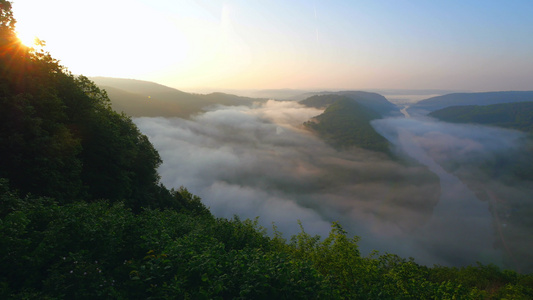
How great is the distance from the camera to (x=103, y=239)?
9.12 metres

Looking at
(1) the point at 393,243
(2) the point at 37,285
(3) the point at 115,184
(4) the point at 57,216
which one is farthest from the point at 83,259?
(1) the point at 393,243

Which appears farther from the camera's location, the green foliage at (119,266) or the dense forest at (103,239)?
the dense forest at (103,239)

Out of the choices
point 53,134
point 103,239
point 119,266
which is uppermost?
point 53,134

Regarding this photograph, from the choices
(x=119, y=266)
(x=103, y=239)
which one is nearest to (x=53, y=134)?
(x=103, y=239)

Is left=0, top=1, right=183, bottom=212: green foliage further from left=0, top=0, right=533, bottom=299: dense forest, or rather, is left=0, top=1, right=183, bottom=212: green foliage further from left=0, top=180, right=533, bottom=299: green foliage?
left=0, top=180, right=533, bottom=299: green foliage

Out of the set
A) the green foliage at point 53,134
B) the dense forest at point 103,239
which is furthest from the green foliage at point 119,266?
the green foliage at point 53,134

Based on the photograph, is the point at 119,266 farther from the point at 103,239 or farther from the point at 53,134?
the point at 53,134

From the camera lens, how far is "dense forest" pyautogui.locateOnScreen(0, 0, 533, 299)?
24.3 ft

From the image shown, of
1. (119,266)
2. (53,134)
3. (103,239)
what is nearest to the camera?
(119,266)

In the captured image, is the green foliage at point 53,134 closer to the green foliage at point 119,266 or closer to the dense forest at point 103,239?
the dense forest at point 103,239

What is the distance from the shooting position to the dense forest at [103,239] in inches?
292

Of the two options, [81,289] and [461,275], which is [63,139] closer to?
[81,289]

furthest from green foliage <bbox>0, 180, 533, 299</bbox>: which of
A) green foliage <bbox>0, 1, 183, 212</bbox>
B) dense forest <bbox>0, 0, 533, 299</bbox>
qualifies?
green foliage <bbox>0, 1, 183, 212</bbox>

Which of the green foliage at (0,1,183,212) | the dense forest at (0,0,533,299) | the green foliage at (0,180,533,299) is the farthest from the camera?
the green foliage at (0,1,183,212)
